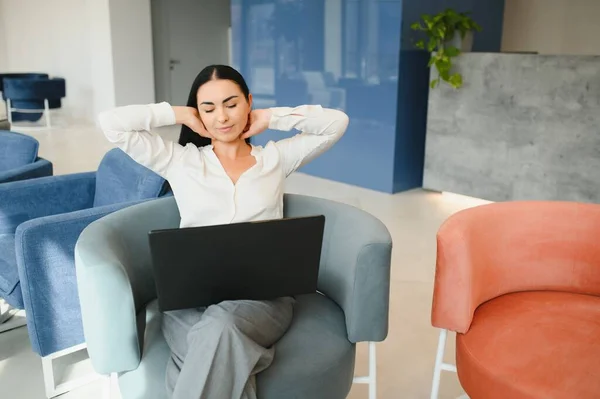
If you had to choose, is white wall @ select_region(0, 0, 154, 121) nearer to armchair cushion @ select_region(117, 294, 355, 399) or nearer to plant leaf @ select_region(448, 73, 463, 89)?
plant leaf @ select_region(448, 73, 463, 89)

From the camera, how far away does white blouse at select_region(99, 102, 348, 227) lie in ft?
6.13

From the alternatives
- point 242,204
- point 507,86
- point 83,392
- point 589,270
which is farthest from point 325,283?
point 507,86

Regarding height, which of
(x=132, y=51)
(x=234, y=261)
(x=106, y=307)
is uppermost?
(x=132, y=51)

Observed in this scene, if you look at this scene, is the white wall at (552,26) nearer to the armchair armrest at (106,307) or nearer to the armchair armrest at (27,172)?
the armchair armrest at (27,172)

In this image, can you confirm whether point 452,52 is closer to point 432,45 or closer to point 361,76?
point 432,45

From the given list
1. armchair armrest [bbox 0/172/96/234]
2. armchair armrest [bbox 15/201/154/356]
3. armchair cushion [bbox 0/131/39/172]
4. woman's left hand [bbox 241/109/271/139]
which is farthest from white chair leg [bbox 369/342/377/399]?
armchair cushion [bbox 0/131/39/172]

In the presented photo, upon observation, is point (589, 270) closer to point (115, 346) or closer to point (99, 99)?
point (115, 346)

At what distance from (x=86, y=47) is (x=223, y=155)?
28.2 feet

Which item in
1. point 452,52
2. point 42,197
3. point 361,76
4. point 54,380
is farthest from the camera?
point 361,76

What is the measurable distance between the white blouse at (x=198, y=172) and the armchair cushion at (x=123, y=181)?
1.51 ft

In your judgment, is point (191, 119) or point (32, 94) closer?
point (191, 119)

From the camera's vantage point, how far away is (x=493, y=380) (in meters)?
1.56

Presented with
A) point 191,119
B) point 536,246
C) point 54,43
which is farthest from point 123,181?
point 54,43

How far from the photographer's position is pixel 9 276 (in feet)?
7.57
